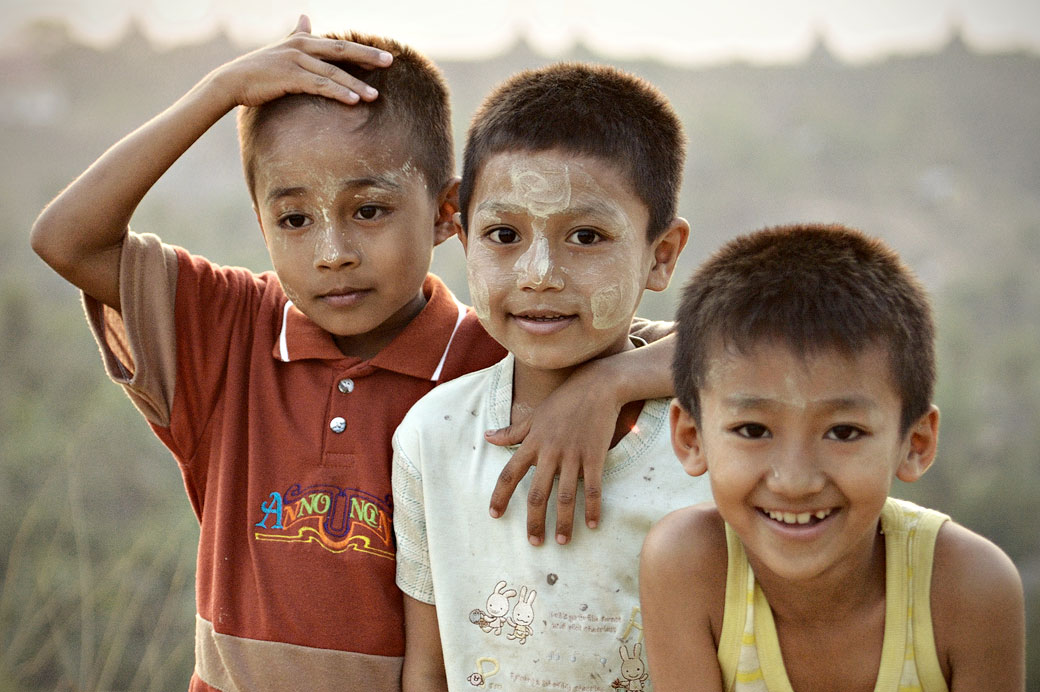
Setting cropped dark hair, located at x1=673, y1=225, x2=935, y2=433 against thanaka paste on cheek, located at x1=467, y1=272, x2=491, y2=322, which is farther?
thanaka paste on cheek, located at x1=467, y1=272, x2=491, y2=322

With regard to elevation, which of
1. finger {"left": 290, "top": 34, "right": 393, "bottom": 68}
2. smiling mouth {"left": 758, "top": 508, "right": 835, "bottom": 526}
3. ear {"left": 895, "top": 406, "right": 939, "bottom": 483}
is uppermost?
finger {"left": 290, "top": 34, "right": 393, "bottom": 68}

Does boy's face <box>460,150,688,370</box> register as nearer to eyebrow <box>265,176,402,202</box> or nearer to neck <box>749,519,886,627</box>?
eyebrow <box>265,176,402,202</box>

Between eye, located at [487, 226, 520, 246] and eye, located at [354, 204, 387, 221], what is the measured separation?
36cm

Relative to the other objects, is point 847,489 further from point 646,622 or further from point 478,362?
point 478,362

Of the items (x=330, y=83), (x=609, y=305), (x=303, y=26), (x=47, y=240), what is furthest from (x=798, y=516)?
(x=47, y=240)

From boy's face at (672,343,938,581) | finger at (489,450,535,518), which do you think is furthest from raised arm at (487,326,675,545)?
boy's face at (672,343,938,581)

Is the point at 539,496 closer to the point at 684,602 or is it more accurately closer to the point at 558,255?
the point at 684,602

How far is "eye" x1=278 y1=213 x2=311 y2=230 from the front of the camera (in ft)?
8.06

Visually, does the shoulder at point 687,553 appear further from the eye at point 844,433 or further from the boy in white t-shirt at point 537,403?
the eye at point 844,433

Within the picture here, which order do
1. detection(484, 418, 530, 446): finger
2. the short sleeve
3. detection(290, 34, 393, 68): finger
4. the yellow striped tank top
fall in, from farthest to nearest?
1. detection(290, 34, 393, 68): finger
2. the short sleeve
3. detection(484, 418, 530, 446): finger
4. the yellow striped tank top

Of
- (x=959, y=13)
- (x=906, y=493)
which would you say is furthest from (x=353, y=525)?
(x=959, y=13)

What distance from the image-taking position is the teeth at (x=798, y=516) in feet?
5.77

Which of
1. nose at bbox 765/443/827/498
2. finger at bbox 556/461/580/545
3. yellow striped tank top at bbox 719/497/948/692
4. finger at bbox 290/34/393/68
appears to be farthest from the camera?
finger at bbox 290/34/393/68

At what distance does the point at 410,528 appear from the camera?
2.31m
